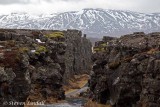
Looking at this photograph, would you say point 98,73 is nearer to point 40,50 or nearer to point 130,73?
point 40,50

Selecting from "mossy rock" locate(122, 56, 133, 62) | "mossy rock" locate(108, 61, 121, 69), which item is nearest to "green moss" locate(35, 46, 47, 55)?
"mossy rock" locate(108, 61, 121, 69)

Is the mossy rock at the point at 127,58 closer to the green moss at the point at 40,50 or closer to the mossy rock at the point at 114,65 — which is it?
the mossy rock at the point at 114,65

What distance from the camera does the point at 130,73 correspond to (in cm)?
7394

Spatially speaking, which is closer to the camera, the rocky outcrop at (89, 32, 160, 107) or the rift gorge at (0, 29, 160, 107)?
the rift gorge at (0, 29, 160, 107)

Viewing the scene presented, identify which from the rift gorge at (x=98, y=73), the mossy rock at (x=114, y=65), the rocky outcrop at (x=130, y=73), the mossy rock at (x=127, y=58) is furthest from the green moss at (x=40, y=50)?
the mossy rock at (x=127, y=58)

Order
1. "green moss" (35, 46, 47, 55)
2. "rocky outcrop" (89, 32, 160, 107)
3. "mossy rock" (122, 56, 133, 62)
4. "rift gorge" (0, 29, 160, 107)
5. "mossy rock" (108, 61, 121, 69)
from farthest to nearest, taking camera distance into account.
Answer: "green moss" (35, 46, 47, 55) < "mossy rock" (108, 61, 121, 69) < "mossy rock" (122, 56, 133, 62) < "rocky outcrop" (89, 32, 160, 107) < "rift gorge" (0, 29, 160, 107)

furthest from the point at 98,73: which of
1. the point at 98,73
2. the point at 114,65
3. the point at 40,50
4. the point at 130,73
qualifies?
the point at 130,73

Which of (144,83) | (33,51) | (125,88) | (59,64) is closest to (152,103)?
(144,83)

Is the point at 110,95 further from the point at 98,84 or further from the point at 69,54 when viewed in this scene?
the point at 69,54

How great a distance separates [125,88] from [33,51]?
33792 mm

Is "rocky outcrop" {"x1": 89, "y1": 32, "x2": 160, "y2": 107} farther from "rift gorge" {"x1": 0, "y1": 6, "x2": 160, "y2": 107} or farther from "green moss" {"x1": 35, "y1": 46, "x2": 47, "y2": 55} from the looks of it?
"green moss" {"x1": 35, "y1": 46, "x2": 47, "y2": 55}

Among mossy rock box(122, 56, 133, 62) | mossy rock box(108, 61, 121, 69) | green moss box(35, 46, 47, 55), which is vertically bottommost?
green moss box(35, 46, 47, 55)

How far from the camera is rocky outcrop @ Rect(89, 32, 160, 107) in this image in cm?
6731

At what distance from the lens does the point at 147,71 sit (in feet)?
226
